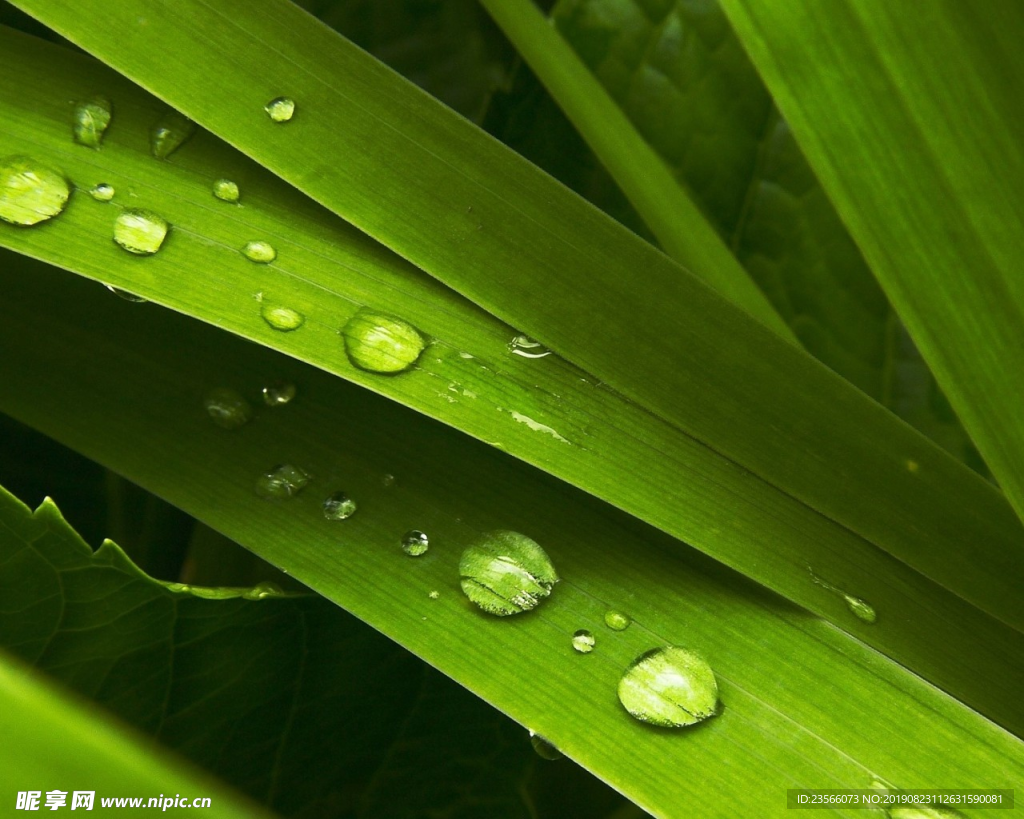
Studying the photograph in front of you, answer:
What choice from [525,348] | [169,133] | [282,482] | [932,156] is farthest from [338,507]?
[932,156]

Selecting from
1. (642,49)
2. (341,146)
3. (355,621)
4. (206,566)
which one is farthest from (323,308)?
(642,49)

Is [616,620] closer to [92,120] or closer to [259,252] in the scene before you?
[259,252]

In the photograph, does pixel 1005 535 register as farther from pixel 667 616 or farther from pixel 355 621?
pixel 355 621

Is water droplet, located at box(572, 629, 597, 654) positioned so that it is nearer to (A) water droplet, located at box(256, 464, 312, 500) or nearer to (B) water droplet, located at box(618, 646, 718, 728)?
(B) water droplet, located at box(618, 646, 718, 728)

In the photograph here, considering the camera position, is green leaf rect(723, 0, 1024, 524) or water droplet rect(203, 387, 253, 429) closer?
green leaf rect(723, 0, 1024, 524)

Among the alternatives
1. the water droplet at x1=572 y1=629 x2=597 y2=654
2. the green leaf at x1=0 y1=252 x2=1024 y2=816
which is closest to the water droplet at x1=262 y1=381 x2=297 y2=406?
the green leaf at x1=0 y1=252 x2=1024 y2=816

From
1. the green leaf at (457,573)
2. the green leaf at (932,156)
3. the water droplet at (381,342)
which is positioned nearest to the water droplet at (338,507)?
the green leaf at (457,573)
